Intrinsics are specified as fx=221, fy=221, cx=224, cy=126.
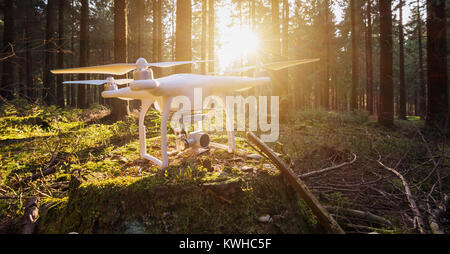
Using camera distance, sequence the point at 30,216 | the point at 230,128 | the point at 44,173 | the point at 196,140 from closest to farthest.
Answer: the point at 30,216
the point at 196,140
the point at 230,128
the point at 44,173

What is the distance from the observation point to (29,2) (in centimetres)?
1867

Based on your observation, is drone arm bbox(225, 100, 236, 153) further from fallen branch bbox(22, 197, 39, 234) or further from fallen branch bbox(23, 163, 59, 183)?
fallen branch bbox(23, 163, 59, 183)

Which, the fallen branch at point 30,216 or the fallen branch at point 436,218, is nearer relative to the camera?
the fallen branch at point 436,218

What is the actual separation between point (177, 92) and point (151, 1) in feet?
72.3

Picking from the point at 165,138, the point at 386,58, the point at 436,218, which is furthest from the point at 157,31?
the point at 436,218

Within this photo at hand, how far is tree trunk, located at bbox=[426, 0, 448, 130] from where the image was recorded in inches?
329

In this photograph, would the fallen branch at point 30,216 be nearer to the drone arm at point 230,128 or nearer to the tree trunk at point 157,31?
the drone arm at point 230,128

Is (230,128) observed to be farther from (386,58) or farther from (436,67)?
(386,58)

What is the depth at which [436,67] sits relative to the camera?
341 inches

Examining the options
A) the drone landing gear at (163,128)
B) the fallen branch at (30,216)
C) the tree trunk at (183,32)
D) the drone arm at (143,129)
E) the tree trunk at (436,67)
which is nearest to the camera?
the fallen branch at (30,216)

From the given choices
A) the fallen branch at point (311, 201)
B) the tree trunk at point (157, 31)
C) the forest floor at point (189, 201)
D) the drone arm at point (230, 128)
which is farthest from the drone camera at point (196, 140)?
the tree trunk at point (157, 31)

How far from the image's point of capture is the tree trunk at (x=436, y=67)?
8.35 metres
